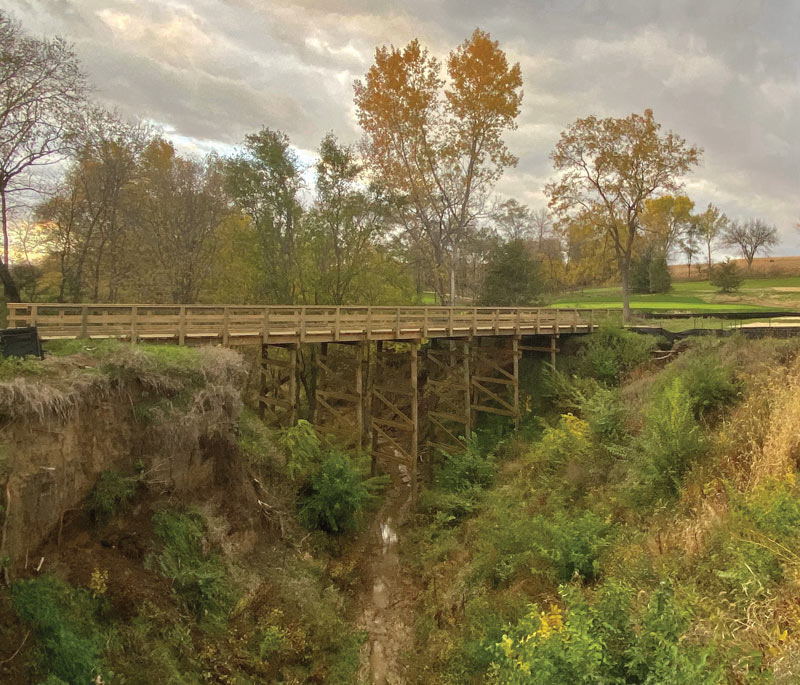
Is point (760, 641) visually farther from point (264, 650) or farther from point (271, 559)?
point (271, 559)

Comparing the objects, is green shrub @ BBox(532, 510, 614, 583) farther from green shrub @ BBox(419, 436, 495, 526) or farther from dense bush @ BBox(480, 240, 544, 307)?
dense bush @ BBox(480, 240, 544, 307)

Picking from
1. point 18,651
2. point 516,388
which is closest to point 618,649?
point 18,651

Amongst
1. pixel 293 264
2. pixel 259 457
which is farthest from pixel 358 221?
pixel 259 457

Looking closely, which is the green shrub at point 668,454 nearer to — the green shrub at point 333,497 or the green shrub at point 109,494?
the green shrub at point 333,497

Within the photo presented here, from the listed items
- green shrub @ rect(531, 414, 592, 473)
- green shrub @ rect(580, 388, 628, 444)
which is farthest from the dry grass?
green shrub @ rect(580, 388, 628, 444)

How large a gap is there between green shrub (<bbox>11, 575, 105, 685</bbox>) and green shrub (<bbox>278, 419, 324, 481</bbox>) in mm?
5971

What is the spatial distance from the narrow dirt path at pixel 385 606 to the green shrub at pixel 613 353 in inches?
402

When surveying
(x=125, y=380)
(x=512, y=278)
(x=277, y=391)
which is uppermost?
(x=512, y=278)

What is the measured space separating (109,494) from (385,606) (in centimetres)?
726

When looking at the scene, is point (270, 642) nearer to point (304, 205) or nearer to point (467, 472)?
point (467, 472)

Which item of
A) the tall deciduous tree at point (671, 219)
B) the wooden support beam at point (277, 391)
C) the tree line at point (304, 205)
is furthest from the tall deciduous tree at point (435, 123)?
the tall deciduous tree at point (671, 219)

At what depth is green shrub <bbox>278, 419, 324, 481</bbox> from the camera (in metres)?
12.7

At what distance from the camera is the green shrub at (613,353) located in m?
19.6

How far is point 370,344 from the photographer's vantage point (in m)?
18.9
